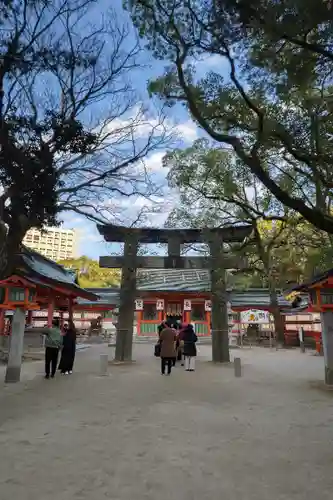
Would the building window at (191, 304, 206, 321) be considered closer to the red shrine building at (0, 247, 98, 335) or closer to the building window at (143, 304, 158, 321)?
the building window at (143, 304, 158, 321)

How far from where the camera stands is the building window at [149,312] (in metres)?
30.3

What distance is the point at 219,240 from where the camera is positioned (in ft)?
50.8

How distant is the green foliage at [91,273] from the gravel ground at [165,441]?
29.1 m

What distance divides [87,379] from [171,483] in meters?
7.27

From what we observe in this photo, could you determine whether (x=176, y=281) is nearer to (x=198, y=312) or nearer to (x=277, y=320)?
(x=198, y=312)

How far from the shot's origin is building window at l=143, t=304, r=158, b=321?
3033 centimetres

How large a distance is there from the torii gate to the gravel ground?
497 centimetres

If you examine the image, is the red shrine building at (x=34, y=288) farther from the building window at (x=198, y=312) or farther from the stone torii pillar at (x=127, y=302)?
the building window at (x=198, y=312)

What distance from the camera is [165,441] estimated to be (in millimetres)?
5020

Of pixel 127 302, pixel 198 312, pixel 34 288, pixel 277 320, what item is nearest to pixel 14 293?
pixel 34 288

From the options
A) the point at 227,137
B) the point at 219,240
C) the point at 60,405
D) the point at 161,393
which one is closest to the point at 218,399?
the point at 161,393

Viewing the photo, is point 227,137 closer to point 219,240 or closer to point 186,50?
point 186,50

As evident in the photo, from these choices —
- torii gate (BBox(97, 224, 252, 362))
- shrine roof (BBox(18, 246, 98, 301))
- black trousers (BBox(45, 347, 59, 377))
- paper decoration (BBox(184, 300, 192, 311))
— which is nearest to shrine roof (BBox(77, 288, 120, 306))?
paper decoration (BBox(184, 300, 192, 311))

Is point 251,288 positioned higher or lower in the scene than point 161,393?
higher
